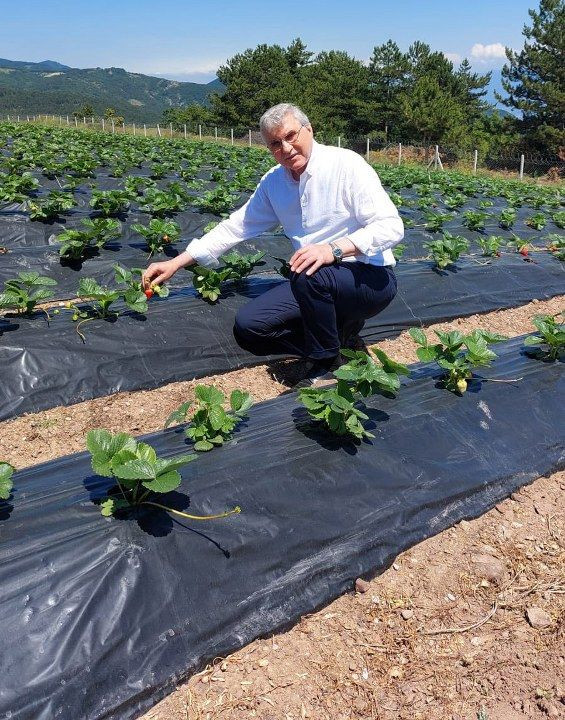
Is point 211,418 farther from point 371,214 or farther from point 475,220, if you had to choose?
point 475,220

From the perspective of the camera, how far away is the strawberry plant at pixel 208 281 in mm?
4441

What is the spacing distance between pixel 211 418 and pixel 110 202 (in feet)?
17.5

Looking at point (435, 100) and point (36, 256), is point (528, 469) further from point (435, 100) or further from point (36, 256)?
point (435, 100)

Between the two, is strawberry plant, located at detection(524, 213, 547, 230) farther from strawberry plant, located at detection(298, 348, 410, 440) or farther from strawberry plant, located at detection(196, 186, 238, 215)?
strawberry plant, located at detection(298, 348, 410, 440)

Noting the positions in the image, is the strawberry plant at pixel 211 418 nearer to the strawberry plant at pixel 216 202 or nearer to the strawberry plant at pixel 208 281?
the strawberry plant at pixel 208 281

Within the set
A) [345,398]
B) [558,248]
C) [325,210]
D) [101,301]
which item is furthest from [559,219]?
[345,398]

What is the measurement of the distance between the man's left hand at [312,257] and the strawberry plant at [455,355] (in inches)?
24.2

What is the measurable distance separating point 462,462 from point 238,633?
1.27m

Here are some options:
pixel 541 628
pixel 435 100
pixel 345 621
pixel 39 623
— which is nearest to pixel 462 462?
pixel 541 628

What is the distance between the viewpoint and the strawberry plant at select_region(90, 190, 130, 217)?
23.0 feet

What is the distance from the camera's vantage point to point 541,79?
102ft

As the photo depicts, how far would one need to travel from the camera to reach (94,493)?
84.1 inches

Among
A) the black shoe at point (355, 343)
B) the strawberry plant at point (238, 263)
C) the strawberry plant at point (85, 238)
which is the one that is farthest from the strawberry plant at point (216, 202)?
the black shoe at point (355, 343)

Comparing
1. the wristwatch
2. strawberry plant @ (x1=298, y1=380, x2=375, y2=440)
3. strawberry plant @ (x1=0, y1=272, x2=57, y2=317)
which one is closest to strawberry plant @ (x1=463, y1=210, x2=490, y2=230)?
the wristwatch
